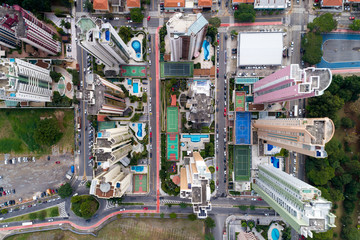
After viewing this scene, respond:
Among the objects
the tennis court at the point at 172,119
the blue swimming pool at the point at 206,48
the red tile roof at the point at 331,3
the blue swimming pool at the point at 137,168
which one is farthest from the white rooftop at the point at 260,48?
the blue swimming pool at the point at 137,168

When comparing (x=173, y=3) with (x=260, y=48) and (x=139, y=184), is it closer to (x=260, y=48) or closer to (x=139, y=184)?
(x=260, y=48)

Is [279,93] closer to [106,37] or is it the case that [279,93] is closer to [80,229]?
[106,37]

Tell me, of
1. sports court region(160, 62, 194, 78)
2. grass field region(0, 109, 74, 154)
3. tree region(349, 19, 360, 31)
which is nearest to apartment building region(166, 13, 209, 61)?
sports court region(160, 62, 194, 78)

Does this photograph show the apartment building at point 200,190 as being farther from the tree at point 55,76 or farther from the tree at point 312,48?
the tree at point 55,76

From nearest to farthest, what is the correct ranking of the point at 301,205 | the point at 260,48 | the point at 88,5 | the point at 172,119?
the point at 301,205 → the point at 88,5 → the point at 260,48 → the point at 172,119

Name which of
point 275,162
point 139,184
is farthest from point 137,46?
point 275,162

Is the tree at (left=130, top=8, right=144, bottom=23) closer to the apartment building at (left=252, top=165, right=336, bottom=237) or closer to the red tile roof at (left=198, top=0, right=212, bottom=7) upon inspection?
the red tile roof at (left=198, top=0, right=212, bottom=7)
